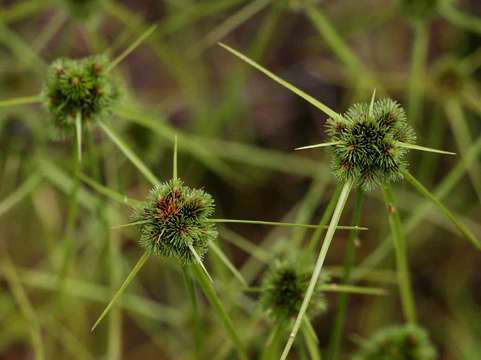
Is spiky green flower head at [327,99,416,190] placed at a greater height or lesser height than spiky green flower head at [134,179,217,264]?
greater

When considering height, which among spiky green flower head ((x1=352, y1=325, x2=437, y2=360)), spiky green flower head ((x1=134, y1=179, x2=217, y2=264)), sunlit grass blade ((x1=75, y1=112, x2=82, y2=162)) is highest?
spiky green flower head ((x1=352, y1=325, x2=437, y2=360))

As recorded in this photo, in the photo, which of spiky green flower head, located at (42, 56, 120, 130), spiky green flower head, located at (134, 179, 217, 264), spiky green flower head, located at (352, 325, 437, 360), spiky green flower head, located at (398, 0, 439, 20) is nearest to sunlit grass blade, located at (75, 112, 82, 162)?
spiky green flower head, located at (42, 56, 120, 130)

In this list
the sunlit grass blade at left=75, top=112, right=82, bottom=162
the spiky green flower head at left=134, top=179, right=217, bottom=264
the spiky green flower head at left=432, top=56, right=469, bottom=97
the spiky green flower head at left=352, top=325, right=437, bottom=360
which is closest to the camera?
the spiky green flower head at left=134, top=179, right=217, bottom=264

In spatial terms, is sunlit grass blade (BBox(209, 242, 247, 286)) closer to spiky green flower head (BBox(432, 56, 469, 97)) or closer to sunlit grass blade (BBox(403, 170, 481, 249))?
sunlit grass blade (BBox(403, 170, 481, 249))

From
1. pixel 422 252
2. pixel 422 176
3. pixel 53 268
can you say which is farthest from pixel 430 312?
pixel 53 268

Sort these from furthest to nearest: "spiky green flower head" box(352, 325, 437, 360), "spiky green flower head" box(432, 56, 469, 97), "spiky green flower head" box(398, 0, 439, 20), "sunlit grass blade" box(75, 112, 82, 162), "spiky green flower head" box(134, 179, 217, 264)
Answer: "spiky green flower head" box(432, 56, 469, 97), "spiky green flower head" box(398, 0, 439, 20), "spiky green flower head" box(352, 325, 437, 360), "sunlit grass blade" box(75, 112, 82, 162), "spiky green flower head" box(134, 179, 217, 264)

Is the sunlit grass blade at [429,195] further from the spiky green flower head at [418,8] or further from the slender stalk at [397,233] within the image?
the spiky green flower head at [418,8]
